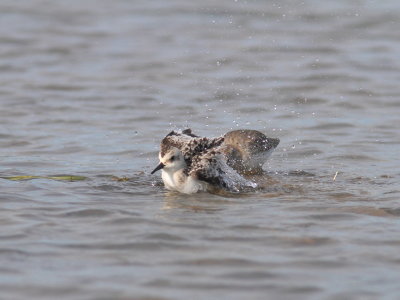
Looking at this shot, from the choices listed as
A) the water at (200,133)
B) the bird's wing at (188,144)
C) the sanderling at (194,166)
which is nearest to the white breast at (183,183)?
the sanderling at (194,166)

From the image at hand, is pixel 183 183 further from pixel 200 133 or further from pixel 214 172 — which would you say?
pixel 200 133

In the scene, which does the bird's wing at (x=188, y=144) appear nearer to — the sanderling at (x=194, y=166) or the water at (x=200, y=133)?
the sanderling at (x=194, y=166)

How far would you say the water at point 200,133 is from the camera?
7328 millimetres

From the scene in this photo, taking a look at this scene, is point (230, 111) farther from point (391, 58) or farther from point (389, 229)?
point (389, 229)

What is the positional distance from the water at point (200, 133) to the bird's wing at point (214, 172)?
0.23 m

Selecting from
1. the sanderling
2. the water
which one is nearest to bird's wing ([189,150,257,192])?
the sanderling

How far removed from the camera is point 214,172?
33.6 feet

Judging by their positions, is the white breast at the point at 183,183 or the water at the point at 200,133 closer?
the water at the point at 200,133

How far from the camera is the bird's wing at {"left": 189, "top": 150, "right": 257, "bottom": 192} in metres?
10.2

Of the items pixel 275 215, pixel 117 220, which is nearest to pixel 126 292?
pixel 117 220

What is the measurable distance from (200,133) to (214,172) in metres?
3.27

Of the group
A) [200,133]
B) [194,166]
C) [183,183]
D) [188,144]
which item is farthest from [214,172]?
[200,133]

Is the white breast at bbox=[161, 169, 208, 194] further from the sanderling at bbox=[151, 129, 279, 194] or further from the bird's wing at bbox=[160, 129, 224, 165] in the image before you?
the bird's wing at bbox=[160, 129, 224, 165]

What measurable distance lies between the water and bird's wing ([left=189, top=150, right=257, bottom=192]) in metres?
0.23
